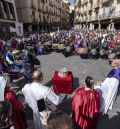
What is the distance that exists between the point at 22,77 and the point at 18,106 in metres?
5.97

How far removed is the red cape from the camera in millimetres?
4750

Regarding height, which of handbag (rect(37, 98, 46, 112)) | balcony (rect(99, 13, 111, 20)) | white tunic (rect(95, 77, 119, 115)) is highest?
balcony (rect(99, 13, 111, 20))

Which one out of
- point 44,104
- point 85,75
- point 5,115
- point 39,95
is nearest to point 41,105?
point 44,104

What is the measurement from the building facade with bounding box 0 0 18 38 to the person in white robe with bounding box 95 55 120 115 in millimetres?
25462

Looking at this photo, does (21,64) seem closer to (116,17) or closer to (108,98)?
(108,98)

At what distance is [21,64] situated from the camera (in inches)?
377

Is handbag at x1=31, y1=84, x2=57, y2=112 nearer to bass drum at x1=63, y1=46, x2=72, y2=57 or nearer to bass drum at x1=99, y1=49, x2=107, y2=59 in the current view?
bass drum at x1=99, y1=49, x2=107, y2=59

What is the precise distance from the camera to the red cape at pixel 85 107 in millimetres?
4750

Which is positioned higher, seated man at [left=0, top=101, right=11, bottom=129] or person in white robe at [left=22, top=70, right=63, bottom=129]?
seated man at [left=0, top=101, right=11, bottom=129]

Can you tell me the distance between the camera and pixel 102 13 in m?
47.2

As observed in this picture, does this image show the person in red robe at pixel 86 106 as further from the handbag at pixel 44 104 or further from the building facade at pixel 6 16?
the building facade at pixel 6 16

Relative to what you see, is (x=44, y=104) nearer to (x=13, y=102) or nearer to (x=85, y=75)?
(x=13, y=102)

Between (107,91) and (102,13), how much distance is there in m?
43.5

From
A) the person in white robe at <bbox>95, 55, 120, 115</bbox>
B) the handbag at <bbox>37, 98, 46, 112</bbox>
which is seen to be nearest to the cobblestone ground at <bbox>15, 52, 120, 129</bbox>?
the person in white robe at <bbox>95, 55, 120, 115</bbox>
